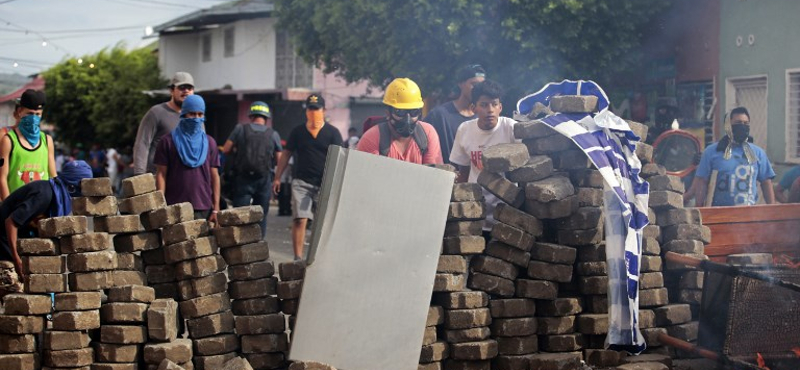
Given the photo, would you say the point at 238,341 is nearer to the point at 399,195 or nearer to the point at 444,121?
the point at 399,195

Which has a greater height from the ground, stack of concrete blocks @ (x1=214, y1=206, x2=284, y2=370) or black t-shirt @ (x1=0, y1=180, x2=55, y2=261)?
black t-shirt @ (x1=0, y1=180, x2=55, y2=261)

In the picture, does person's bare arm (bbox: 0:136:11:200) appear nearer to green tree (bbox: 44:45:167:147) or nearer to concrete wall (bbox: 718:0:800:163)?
concrete wall (bbox: 718:0:800:163)

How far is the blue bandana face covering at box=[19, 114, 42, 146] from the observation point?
848 cm

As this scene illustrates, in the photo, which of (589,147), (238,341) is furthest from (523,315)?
(238,341)

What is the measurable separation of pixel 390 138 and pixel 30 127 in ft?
→ 9.09

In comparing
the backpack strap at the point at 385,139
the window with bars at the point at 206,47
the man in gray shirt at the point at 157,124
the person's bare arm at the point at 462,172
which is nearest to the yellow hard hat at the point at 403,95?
the backpack strap at the point at 385,139

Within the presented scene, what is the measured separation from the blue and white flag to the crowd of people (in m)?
0.87

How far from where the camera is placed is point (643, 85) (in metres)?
20.6

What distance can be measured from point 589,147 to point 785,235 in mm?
2505

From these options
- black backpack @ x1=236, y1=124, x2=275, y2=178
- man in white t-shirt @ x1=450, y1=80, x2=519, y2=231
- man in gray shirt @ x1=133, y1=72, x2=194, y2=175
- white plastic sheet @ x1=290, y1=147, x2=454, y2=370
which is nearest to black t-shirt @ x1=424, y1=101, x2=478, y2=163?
man in white t-shirt @ x1=450, y1=80, x2=519, y2=231

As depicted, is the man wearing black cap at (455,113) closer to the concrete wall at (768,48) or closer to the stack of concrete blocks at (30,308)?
the stack of concrete blocks at (30,308)

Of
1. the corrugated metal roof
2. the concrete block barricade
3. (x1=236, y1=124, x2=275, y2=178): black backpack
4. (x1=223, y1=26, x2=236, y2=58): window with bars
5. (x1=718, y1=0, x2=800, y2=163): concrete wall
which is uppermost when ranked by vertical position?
the corrugated metal roof

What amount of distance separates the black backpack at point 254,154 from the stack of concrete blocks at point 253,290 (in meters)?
4.56

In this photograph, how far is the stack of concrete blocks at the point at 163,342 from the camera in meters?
6.40
